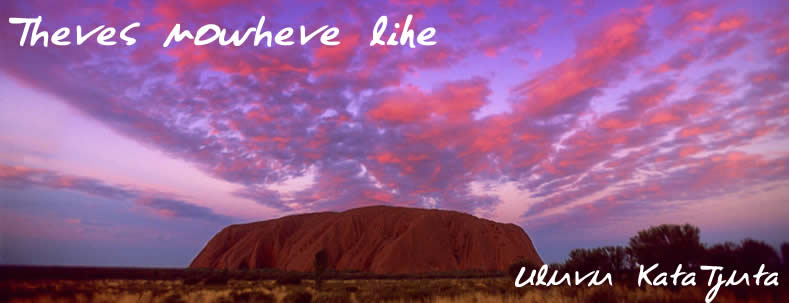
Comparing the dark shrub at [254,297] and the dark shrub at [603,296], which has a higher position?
the dark shrub at [603,296]

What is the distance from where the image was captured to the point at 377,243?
92938 millimetres

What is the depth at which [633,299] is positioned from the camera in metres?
12.1

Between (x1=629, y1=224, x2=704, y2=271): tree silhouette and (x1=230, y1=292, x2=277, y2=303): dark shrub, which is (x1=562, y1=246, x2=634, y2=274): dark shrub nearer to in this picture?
(x1=629, y1=224, x2=704, y2=271): tree silhouette

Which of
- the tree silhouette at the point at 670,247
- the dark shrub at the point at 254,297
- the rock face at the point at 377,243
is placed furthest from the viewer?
the rock face at the point at 377,243

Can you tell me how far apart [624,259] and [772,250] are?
5.50 m

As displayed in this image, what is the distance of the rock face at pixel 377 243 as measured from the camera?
278ft

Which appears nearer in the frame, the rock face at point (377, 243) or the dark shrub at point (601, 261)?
the dark shrub at point (601, 261)

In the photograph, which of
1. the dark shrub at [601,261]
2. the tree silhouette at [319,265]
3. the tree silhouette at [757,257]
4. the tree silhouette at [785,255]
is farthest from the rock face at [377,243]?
the tree silhouette at [785,255]

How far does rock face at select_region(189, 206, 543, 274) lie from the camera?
8481 cm

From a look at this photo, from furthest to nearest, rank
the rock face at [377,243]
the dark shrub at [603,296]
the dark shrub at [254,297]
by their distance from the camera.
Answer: the rock face at [377,243] < the dark shrub at [254,297] < the dark shrub at [603,296]

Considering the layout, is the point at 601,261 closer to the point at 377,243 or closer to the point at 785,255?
the point at 785,255

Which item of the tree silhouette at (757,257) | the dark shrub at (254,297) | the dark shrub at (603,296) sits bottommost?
the dark shrub at (254,297)

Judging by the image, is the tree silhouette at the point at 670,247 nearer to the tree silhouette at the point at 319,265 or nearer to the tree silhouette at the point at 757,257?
the tree silhouette at the point at 757,257

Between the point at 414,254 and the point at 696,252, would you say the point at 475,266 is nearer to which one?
the point at 414,254
